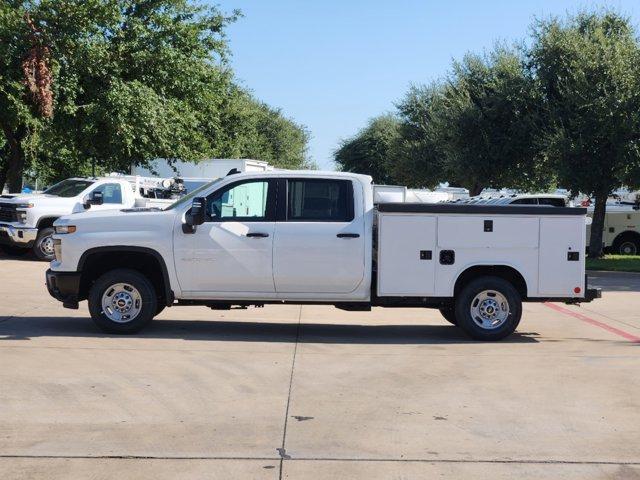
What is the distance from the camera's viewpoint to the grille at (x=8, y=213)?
21188 mm

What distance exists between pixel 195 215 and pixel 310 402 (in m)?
3.64

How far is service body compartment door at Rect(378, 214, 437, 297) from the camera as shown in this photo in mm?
10828

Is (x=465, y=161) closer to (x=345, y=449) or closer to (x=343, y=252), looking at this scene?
(x=343, y=252)

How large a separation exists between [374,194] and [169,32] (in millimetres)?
17289

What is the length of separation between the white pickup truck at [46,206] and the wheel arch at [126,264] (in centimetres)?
937

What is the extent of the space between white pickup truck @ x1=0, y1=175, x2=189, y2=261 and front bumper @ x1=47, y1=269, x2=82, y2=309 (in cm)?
944

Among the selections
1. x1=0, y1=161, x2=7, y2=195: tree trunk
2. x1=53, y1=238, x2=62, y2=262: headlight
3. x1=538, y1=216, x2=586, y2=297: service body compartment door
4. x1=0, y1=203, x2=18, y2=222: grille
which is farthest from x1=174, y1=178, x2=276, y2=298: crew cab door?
x1=0, y1=161, x2=7, y2=195: tree trunk

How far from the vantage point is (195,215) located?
10.6 meters

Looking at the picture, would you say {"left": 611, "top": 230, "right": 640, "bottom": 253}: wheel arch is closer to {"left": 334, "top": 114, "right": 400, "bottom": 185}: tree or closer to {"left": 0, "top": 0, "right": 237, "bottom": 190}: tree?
{"left": 0, "top": 0, "right": 237, "bottom": 190}: tree

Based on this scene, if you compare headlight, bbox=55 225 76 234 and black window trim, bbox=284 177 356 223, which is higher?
black window trim, bbox=284 177 356 223

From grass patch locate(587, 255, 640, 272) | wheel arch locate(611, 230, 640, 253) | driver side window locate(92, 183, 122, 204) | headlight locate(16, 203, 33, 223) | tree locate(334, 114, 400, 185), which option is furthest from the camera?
tree locate(334, 114, 400, 185)

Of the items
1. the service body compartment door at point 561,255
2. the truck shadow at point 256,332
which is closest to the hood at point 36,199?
the truck shadow at point 256,332

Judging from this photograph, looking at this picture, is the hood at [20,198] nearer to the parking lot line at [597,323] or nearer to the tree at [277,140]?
the parking lot line at [597,323]

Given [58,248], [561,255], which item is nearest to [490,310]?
[561,255]
